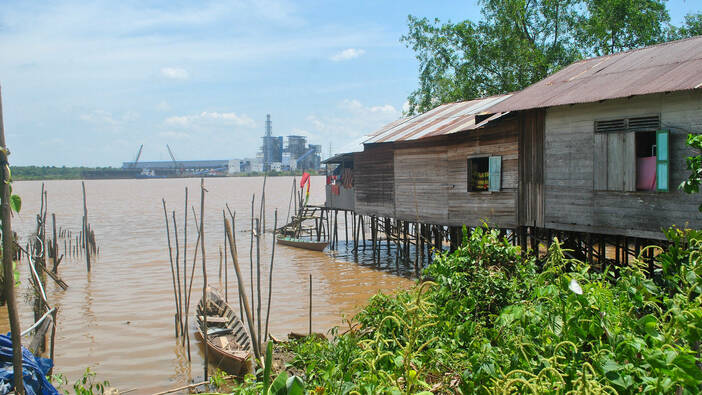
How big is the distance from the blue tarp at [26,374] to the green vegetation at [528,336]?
1.87 m

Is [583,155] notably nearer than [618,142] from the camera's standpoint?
No

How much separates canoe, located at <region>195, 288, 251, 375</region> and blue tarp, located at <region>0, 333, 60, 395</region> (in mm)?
3101

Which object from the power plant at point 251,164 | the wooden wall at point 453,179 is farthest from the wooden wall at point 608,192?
the power plant at point 251,164

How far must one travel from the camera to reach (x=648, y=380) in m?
2.44

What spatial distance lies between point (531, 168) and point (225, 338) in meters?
6.83

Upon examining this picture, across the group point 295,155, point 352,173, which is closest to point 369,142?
point 352,173

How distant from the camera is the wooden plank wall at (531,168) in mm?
10812

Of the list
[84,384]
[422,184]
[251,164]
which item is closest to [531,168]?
[422,184]

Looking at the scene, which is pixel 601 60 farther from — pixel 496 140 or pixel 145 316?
pixel 145 316

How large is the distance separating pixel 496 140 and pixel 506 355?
9.41 metres

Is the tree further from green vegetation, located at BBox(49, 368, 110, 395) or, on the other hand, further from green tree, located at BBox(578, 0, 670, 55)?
green vegetation, located at BBox(49, 368, 110, 395)

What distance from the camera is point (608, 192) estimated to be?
374 inches

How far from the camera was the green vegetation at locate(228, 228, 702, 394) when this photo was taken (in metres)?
2.65

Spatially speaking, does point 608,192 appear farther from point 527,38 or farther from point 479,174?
point 527,38
